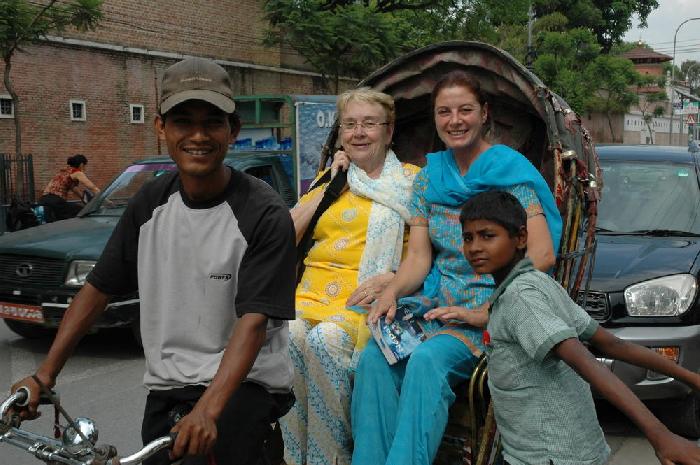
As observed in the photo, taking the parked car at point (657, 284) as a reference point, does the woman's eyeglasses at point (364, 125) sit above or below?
above

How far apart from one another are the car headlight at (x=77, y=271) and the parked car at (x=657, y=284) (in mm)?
4277

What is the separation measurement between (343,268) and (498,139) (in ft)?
4.73

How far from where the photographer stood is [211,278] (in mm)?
2426

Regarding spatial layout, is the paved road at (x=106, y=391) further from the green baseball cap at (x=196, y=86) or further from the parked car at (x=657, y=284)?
the green baseball cap at (x=196, y=86)

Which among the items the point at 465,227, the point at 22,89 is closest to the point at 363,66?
the point at 22,89

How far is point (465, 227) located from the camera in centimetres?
281

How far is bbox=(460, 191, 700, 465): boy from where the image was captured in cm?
255

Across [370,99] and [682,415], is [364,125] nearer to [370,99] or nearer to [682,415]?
[370,99]

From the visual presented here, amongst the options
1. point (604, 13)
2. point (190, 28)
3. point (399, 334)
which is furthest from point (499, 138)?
point (604, 13)

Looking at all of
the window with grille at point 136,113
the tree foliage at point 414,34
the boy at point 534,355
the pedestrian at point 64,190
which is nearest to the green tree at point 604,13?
Answer: the tree foliage at point 414,34

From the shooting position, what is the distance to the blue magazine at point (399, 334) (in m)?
Result: 3.47

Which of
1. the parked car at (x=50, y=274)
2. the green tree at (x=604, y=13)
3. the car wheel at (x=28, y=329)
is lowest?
the car wheel at (x=28, y=329)

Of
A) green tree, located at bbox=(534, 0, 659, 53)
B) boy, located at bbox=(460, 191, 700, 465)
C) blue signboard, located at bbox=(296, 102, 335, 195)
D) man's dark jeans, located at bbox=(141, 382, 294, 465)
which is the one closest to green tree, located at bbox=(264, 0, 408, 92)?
blue signboard, located at bbox=(296, 102, 335, 195)

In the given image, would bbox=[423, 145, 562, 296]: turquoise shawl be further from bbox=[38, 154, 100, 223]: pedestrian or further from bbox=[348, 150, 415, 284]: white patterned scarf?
bbox=[38, 154, 100, 223]: pedestrian
